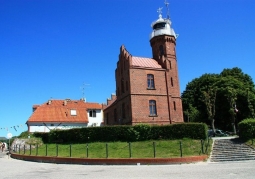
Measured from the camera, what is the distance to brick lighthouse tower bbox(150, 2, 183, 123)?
119 feet

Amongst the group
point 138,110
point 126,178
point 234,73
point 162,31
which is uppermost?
point 162,31

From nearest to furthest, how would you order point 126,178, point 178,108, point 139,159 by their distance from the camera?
point 126,178
point 139,159
point 178,108

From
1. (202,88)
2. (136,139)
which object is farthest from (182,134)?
(202,88)

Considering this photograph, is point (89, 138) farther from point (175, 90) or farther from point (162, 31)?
point (162, 31)

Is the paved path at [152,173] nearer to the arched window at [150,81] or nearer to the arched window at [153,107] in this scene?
the arched window at [153,107]

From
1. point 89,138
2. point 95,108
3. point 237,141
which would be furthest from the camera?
point 95,108

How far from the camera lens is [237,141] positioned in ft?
83.6

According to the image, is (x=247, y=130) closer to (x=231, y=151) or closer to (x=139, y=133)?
(x=231, y=151)

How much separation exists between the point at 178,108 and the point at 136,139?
1101 centimetres

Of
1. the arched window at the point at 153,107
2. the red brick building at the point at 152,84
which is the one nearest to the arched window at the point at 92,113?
the red brick building at the point at 152,84

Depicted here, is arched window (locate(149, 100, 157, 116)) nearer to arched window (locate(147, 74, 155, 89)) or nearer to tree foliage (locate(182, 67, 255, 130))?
arched window (locate(147, 74, 155, 89))

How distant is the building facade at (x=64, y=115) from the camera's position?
1818 inches

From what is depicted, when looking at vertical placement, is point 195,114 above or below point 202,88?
below

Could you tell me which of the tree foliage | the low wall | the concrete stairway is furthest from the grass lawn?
the tree foliage
